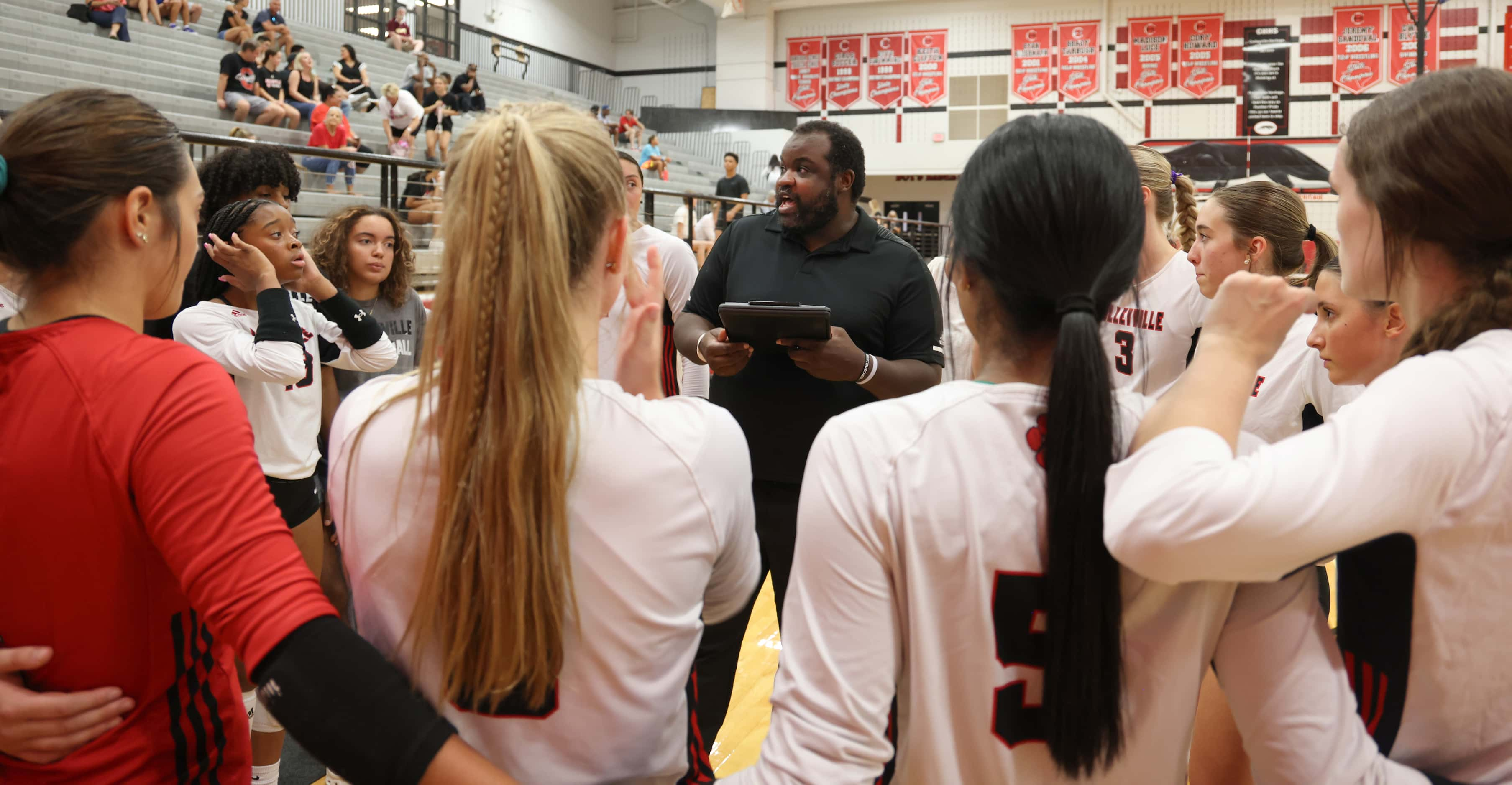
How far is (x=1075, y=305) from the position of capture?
0.98 m

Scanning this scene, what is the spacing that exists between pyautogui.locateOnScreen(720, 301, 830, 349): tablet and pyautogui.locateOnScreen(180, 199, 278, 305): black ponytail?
1339 mm

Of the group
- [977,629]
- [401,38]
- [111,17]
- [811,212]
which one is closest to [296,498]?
[811,212]

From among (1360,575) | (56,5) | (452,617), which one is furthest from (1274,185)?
(56,5)

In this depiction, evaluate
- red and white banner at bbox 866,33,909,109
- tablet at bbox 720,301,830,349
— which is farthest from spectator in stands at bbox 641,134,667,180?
tablet at bbox 720,301,830,349

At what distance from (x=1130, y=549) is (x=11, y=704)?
3.89 ft

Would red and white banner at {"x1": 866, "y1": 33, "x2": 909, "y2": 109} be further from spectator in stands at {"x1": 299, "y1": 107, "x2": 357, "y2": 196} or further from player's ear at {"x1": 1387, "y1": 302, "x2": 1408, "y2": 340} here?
player's ear at {"x1": 1387, "y1": 302, "x2": 1408, "y2": 340}

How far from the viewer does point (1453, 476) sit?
926 millimetres

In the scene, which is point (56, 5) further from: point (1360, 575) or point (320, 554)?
point (1360, 575)

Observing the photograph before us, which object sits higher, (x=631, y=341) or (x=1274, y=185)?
(x=1274, y=185)

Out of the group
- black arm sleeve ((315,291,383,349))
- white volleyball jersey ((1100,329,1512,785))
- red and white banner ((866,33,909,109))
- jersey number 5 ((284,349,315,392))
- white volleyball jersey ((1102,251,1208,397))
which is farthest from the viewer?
red and white banner ((866,33,909,109))

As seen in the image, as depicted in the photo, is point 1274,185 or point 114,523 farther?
point 1274,185

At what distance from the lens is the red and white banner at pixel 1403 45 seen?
1616cm

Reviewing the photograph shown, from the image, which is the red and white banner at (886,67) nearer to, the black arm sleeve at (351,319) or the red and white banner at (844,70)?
the red and white banner at (844,70)

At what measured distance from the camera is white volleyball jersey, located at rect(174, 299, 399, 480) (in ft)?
7.66
